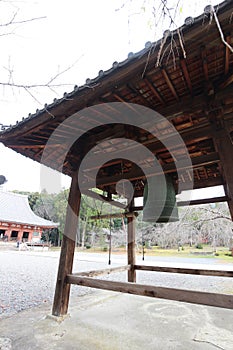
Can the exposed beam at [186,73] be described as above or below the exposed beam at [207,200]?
above

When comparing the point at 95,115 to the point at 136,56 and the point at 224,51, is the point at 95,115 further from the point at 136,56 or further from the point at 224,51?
the point at 224,51

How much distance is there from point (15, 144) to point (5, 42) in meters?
1.37

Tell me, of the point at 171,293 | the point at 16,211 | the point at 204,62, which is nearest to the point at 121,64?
the point at 204,62

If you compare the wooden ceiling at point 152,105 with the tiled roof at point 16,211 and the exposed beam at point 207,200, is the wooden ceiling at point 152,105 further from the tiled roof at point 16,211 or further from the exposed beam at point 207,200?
the tiled roof at point 16,211

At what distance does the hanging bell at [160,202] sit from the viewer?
2.25 m

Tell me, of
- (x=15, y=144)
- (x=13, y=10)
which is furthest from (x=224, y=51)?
(x=15, y=144)

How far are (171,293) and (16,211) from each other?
1052 inches

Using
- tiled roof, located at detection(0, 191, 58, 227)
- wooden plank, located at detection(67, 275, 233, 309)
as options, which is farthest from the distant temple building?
wooden plank, located at detection(67, 275, 233, 309)

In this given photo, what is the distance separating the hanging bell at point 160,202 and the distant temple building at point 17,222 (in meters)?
22.6

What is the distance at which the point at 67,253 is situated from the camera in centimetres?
Answer: 243

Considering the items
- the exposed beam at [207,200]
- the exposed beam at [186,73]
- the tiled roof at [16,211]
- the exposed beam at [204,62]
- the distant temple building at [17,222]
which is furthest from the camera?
the tiled roof at [16,211]

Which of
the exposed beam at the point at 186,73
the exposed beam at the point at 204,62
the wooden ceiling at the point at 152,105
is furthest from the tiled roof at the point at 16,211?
the exposed beam at the point at 204,62

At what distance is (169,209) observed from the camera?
229 centimetres

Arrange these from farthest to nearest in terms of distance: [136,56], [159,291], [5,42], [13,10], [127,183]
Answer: [127,183] < [159,291] < [136,56] < [5,42] < [13,10]
